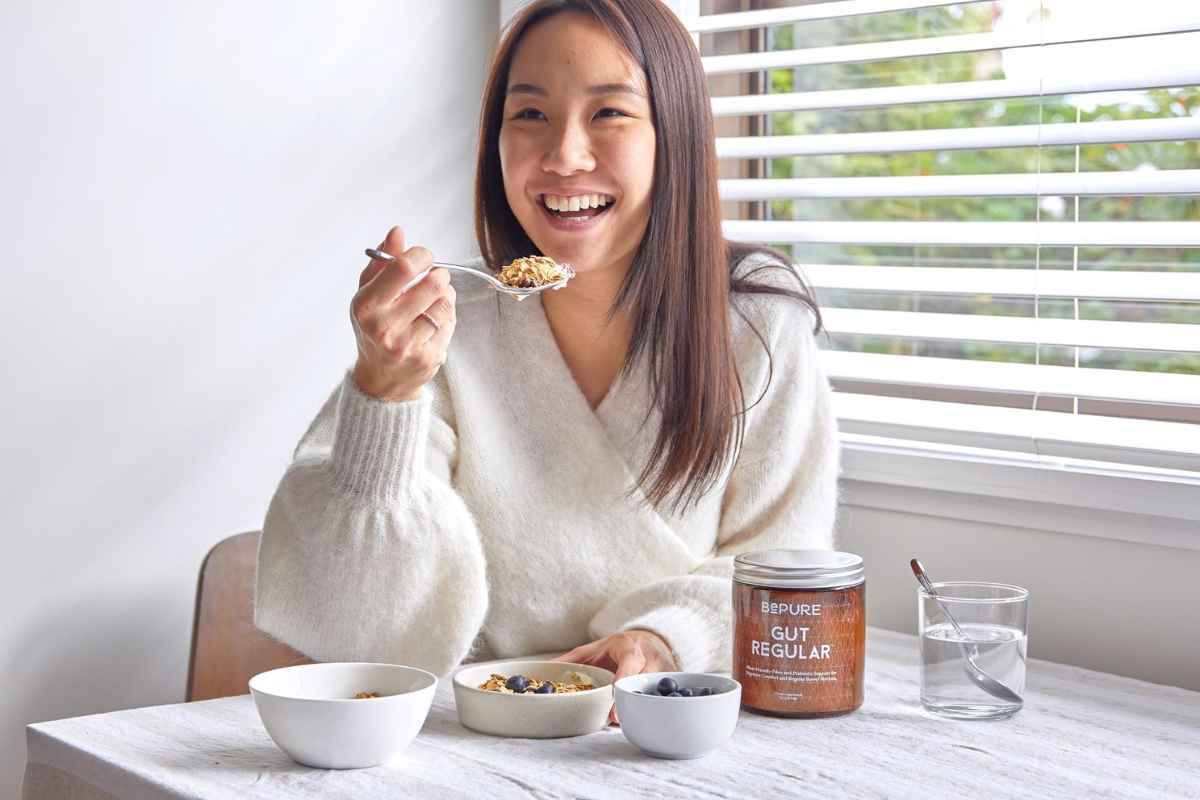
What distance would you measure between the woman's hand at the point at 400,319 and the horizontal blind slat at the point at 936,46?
2.41 ft

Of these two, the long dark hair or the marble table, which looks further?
the long dark hair

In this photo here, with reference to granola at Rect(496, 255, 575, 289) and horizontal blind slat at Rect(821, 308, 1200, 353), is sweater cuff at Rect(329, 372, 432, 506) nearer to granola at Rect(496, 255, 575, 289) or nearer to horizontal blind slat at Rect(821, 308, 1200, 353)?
granola at Rect(496, 255, 575, 289)

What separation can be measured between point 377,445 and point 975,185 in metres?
0.80

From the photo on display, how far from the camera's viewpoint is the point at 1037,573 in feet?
4.41

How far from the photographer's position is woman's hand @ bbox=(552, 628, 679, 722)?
1.05 m

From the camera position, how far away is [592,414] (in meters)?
1.28

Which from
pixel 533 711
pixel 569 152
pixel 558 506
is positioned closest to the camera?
pixel 533 711

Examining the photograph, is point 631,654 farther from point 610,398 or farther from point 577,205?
point 577,205

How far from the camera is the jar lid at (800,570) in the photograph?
979 millimetres

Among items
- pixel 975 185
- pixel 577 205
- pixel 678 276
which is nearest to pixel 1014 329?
pixel 975 185

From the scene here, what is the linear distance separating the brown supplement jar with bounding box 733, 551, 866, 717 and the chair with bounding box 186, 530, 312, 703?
63cm

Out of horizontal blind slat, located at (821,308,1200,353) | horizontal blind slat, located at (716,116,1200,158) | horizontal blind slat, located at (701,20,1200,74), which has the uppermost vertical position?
horizontal blind slat, located at (701,20,1200,74)

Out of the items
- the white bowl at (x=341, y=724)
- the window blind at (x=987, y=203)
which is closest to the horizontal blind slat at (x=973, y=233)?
the window blind at (x=987, y=203)

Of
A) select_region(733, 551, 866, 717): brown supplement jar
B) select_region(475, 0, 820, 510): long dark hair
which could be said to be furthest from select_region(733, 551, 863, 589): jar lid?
select_region(475, 0, 820, 510): long dark hair
